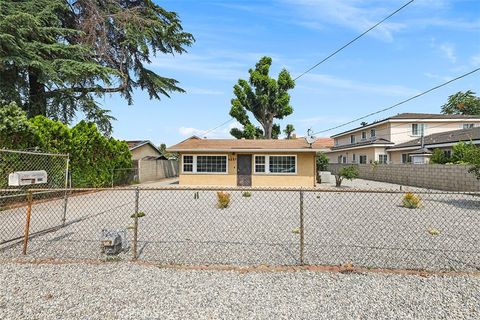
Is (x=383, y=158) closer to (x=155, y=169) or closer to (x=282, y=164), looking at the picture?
(x=282, y=164)

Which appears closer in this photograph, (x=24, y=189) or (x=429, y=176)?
(x=24, y=189)

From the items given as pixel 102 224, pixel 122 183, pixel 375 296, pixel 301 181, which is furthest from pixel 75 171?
pixel 375 296

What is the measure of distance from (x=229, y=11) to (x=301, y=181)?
11349 millimetres

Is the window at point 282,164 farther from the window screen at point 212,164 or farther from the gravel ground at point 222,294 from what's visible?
the gravel ground at point 222,294

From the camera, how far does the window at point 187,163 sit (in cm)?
2006

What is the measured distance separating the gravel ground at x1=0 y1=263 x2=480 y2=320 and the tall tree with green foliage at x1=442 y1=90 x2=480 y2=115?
188 feet

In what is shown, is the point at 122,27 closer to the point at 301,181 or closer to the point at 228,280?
the point at 301,181

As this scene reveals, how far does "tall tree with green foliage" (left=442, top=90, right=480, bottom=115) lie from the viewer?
1948 inches

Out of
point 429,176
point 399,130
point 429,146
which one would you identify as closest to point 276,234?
point 429,176

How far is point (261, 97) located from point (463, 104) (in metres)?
39.5

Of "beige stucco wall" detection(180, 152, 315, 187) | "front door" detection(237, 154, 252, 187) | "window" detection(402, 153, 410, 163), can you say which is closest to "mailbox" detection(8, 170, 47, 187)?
"beige stucco wall" detection(180, 152, 315, 187)

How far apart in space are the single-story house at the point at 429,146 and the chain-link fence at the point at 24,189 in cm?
2201

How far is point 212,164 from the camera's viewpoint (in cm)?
1998

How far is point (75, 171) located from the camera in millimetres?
14234
